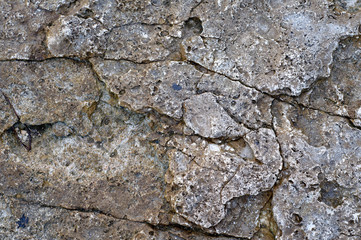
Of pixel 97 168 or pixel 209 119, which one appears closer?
pixel 209 119

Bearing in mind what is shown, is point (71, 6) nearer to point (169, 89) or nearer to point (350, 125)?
point (169, 89)

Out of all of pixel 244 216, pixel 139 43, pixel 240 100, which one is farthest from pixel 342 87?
pixel 139 43

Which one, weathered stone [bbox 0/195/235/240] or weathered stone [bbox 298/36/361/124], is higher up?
weathered stone [bbox 298/36/361/124]

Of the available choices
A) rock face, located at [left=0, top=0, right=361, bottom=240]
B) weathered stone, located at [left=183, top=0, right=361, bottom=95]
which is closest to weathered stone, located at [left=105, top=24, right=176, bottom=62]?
rock face, located at [left=0, top=0, right=361, bottom=240]

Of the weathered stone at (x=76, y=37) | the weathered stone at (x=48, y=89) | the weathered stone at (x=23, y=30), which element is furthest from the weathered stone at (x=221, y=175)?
the weathered stone at (x=23, y=30)

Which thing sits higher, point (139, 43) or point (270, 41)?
point (270, 41)

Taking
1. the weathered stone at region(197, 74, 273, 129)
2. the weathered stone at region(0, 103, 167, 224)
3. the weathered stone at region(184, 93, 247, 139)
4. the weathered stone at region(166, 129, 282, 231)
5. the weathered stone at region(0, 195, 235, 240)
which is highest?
the weathered stone at region(197, 74, 273, 129)

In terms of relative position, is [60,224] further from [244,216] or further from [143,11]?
[143,11]

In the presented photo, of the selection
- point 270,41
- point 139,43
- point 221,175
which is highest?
point 270,41

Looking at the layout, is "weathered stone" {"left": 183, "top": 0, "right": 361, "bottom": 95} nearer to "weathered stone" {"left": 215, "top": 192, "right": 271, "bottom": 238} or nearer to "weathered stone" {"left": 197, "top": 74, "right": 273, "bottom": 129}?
"weathered stone" {"left": 197, "top": 74, "right": 273, "bottom": 129}
